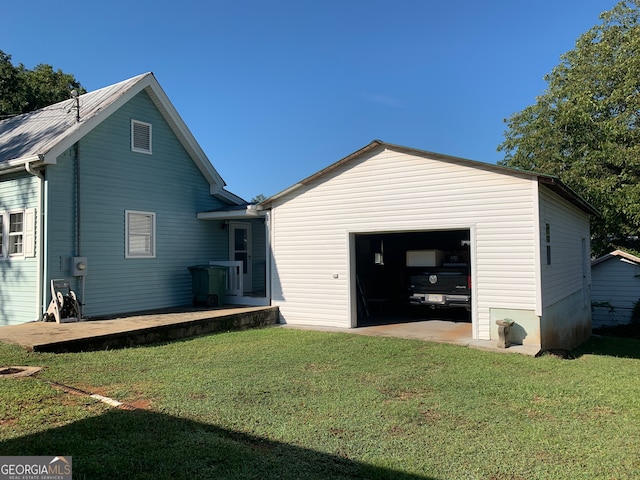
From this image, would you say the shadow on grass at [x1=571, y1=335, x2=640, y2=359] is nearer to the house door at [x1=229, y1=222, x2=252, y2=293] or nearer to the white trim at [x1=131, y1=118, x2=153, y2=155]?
the house door at [x1=229, y1=222, x2=252, y2=293]

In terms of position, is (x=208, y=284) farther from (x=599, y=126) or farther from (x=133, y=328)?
(x=599, y=126)

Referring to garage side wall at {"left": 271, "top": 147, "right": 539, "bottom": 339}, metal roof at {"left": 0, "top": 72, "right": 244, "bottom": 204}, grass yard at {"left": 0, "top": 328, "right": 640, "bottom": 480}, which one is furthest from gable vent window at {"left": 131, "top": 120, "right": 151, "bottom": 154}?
grass yard at {"left": 0, "top": 328, "right": 640, "bottom": 480}

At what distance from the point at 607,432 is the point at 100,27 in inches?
722

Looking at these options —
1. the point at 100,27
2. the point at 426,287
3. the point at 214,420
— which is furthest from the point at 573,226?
the point at 100,27

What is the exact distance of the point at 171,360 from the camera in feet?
23.2

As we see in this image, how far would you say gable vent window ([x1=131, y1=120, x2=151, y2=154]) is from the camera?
38.2ft

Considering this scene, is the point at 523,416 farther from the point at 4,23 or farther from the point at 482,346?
the point at 4,23

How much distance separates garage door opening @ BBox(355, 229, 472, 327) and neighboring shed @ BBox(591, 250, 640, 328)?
25.3ft

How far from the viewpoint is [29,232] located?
32.6 ft

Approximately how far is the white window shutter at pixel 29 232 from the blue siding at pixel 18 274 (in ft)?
0.38

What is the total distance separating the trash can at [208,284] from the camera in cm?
1220

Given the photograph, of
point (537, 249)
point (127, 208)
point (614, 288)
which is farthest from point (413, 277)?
point (614, 288)

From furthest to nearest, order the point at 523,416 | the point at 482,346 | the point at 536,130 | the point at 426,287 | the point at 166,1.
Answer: the point at 536,130 < the point at 166,1 < the point at 426,287 < the point at 482,346 < the point at 523,416

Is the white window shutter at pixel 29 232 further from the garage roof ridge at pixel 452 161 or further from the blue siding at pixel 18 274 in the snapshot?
the garage roof ridge at pixel 452 161
